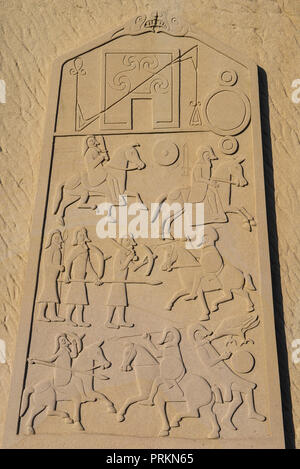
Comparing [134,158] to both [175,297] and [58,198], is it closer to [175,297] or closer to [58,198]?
[58,198]

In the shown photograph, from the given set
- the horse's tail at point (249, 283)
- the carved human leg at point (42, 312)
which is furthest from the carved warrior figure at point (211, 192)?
the carved human leg at point (42, 312)

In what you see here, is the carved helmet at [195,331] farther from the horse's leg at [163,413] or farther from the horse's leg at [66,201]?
the horse's leg at [66,201]

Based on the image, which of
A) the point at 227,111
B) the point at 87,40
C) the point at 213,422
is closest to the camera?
the point at 213,422

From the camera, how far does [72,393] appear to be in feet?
12.0

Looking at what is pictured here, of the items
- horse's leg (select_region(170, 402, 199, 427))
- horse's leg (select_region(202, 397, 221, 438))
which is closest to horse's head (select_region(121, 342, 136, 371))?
horse's leg (select_region(170, 402, 199, 427))

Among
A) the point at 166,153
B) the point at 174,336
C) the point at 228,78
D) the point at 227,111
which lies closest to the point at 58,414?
the point at 174,336

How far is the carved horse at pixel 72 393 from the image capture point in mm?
3623

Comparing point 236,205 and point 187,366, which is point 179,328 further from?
point 236,205

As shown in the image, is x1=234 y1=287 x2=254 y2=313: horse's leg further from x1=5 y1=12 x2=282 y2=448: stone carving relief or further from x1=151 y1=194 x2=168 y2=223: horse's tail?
x1=151 y1=194 x2=168 y2=223: horse's tail

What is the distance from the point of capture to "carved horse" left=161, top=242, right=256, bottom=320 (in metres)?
3.79

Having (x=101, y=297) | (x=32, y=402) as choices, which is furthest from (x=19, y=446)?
(x=101, y=297)

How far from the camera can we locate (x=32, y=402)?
12.0ft

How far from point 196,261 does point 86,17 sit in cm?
230

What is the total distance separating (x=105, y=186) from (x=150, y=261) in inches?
26.7
